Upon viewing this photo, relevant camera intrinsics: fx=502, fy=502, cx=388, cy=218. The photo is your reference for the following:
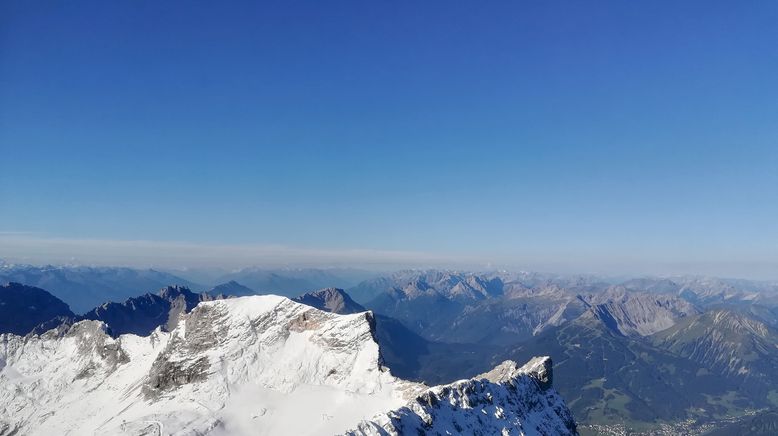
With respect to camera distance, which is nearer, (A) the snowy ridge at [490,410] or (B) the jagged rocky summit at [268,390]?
(A) the snowy ridge at [490,410]

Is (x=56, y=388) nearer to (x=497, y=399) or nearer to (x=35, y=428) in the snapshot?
(x=35, y=428)

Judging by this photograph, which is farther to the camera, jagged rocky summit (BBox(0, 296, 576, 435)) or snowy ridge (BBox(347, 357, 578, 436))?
jagged rocky summit (BBox(0, 296, 576, 435))

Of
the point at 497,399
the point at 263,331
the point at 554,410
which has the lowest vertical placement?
the point at 554,410

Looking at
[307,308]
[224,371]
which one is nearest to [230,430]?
[224,371]

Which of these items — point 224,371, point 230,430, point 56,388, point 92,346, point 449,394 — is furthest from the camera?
point 92,346
